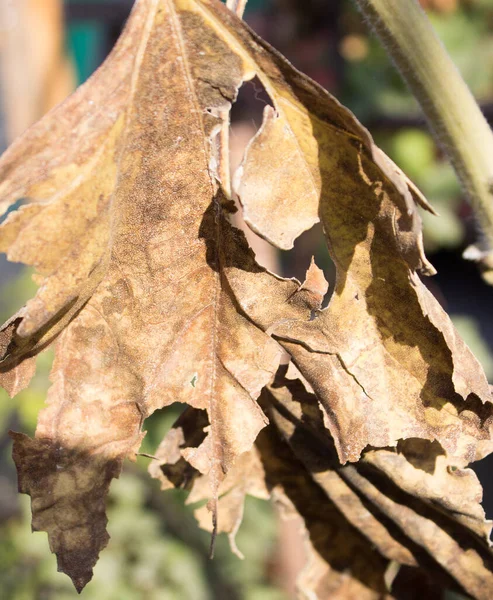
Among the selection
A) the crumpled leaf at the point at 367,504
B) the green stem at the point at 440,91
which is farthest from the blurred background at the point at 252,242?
the green stem at the point at 440,91

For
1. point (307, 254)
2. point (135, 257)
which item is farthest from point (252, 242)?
point (135, 257)

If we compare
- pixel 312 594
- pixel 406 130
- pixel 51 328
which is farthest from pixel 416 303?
pixel 406 130

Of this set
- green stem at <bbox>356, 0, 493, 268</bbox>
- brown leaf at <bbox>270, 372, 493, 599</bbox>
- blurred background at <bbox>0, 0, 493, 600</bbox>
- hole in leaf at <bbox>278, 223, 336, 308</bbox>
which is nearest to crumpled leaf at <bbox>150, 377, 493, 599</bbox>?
brown leaf at <bbox>270, 372, 493, 599</bbox>

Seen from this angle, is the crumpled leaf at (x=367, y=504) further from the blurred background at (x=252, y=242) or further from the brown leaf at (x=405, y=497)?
the blurred background at (x=252, y=242)

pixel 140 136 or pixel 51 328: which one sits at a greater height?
pixel 140 136

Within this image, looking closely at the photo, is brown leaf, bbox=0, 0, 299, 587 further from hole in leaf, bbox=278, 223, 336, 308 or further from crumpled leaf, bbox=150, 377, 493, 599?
hole in leaf, bbox=278, 223, 336, 308

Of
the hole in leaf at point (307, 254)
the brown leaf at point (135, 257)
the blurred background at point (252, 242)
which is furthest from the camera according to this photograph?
the hole in leaf at point (307, 254)

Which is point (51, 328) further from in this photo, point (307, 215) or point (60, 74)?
point (60, 74)
